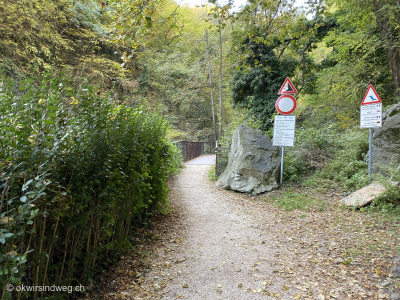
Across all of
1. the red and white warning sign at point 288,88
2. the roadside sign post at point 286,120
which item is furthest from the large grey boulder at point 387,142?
the red and white warning sign at point 288,88

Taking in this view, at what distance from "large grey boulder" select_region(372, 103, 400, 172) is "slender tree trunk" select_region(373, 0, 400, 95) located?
261cm

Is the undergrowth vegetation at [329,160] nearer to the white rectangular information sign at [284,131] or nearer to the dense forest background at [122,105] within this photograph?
the dense forest background at [122,105]

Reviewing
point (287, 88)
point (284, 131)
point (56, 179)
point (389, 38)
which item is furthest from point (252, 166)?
point (389, 38)

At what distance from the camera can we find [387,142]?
247 inches

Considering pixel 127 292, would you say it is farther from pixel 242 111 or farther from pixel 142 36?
pixel 242 111

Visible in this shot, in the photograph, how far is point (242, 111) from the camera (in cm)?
1233

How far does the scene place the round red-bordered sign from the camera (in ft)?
24.1

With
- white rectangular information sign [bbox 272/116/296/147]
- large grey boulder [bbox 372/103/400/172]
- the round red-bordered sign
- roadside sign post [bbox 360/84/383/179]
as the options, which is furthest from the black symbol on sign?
large grey boulder [bbox 372/103/400/172]

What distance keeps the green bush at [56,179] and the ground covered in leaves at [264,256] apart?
62cm

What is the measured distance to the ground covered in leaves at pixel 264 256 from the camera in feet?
8.86

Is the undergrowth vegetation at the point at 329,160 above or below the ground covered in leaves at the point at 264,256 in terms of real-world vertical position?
above

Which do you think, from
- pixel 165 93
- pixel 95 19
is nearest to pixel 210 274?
pixel 95 19

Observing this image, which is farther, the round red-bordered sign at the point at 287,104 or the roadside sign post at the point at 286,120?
the round red-bordered sign at the point at 287,104

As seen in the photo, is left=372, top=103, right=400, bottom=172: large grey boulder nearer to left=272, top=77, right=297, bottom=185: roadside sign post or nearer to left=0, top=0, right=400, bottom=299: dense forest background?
left=0, top=0, right=400, bottom=299: dense forest background
